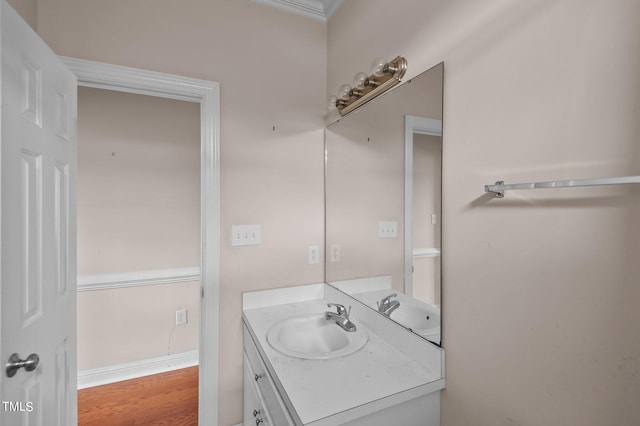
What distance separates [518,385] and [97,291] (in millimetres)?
2734

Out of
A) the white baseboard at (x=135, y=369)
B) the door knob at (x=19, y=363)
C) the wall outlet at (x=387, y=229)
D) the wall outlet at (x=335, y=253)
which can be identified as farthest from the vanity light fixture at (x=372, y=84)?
the white baseboard at (x=135, y=369)

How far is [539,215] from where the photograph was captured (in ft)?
2.51

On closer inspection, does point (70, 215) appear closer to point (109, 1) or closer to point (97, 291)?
point (109, 1)

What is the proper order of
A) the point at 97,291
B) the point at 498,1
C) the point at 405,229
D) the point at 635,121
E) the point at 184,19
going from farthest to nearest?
the point at 97,291 < the point at 184,19 < the point at 405,229 < the point at 498,1 < the point at 635,121

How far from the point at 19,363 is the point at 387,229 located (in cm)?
138

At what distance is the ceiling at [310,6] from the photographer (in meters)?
1.74

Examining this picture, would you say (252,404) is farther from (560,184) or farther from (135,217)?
(135,217)

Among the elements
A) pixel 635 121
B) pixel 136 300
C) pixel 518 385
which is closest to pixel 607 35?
pixel 635 121

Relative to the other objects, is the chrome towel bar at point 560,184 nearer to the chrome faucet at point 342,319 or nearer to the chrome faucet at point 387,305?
the chrome faucet at point 387,305

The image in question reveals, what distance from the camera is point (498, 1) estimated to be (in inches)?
33.8

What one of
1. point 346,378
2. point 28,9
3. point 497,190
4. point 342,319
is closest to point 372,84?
point 497,190

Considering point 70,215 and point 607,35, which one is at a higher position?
point 607,35

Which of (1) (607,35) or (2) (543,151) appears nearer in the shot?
(1) (607,35)

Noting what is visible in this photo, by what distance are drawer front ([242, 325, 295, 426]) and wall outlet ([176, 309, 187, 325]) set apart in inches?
51.6
